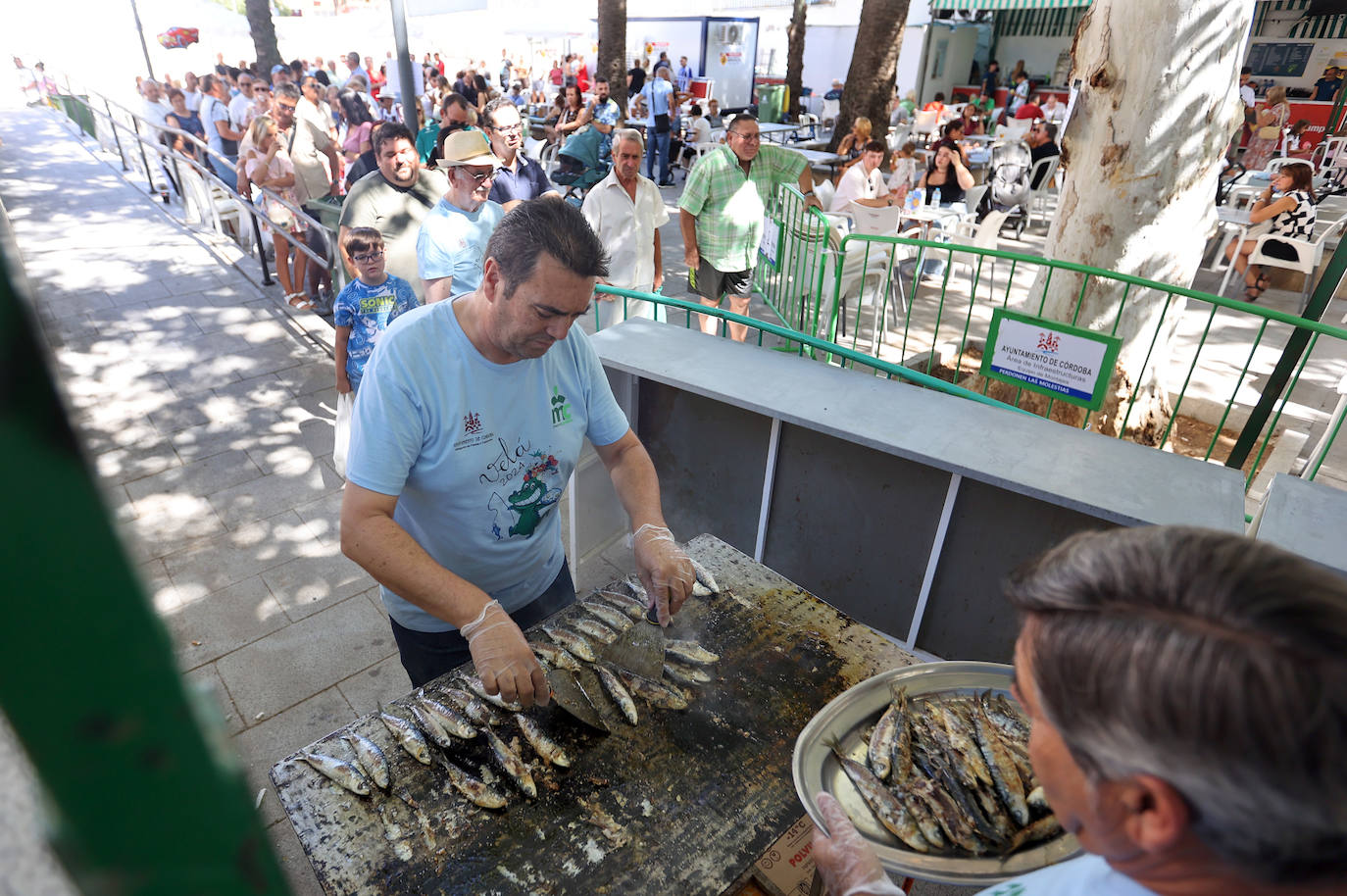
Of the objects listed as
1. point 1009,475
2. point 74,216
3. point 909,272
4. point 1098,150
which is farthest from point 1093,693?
point 74,216

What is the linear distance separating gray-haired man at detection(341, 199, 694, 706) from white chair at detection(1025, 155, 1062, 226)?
1109cm

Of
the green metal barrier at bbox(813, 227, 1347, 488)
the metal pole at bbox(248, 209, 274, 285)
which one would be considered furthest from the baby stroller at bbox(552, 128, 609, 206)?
the green metal barrier at bbox(813, 227, 1347, 488)

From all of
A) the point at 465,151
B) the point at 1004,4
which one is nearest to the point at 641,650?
the point at 465,151

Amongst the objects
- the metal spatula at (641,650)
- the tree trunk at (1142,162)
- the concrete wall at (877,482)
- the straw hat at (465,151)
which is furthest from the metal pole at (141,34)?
the metal spatula at (641,650)

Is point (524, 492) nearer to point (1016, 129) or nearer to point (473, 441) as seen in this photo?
point (473, 441)

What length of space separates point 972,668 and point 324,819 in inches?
65.5

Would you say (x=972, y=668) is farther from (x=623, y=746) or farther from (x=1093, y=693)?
(x=1093, y=693)

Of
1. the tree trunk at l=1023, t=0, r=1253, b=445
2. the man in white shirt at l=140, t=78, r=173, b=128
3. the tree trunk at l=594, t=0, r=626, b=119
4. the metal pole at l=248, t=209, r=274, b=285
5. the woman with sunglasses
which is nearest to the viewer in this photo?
the tree trunk at l=1023, t=0, r=1253, b=445

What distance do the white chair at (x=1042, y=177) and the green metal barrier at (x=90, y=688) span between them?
12755 millimetres

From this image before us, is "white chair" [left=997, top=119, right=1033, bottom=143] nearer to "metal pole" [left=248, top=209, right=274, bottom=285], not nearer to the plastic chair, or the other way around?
the plastic chair

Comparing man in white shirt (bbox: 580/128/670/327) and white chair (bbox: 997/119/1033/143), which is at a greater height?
white chair (bbox: 997/119/1033/143)

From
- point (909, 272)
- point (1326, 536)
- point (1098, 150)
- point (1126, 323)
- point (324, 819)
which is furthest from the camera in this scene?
point (909, 272)

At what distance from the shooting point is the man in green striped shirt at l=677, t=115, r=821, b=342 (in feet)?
21.1

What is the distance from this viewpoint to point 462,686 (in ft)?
7.09
